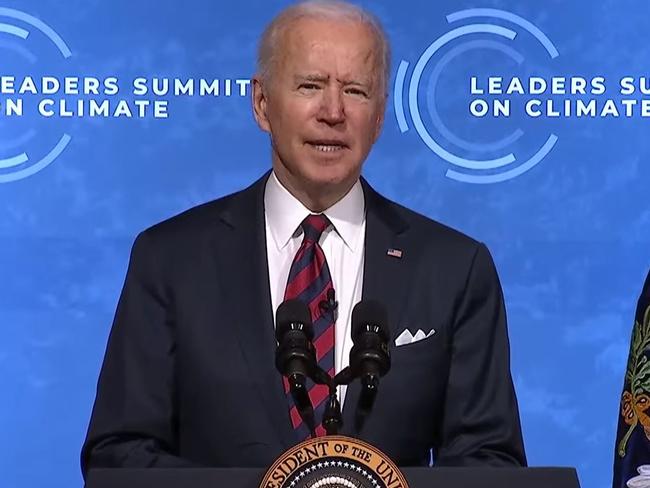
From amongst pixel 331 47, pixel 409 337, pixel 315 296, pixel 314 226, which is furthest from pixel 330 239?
pixel 331 47

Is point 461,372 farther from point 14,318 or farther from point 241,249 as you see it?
point 14,318

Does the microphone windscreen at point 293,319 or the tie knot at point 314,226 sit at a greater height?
the tie knot at point 314,226

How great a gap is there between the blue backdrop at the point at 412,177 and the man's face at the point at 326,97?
1089 mm

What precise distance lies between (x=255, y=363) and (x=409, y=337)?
345 millimetres

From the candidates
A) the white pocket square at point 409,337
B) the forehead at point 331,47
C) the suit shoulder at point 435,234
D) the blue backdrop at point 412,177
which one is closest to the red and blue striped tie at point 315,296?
the white pocket square at point 409,337

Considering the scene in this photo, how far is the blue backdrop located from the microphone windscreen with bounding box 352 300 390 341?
1.77m

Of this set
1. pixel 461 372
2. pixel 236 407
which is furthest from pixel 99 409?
pixel 461 372

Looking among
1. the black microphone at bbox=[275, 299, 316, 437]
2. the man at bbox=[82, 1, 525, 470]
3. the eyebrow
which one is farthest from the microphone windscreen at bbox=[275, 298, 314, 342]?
the eyebrow

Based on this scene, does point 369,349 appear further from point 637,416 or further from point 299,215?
point 637,416

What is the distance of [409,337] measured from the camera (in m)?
2.99

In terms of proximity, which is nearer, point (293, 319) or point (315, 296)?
point (293, 319)

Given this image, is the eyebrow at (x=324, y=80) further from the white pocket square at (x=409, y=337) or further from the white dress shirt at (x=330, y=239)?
the white pocket square at (x=409, y=337)

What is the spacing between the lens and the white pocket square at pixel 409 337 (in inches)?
117

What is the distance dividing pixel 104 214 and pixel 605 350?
1.56 m
